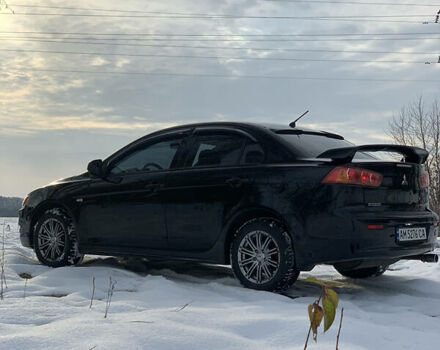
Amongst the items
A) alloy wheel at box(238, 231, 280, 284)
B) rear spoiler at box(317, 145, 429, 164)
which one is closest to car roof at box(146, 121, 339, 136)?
rear spoiler at box(317, 145, 429, 164)

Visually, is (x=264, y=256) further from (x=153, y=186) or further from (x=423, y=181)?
(x=423, y=181)

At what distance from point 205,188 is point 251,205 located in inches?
22.2

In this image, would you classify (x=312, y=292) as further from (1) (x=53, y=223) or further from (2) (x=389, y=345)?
(1) (x=53, y=223)

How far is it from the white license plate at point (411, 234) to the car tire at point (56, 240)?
3612 millimetres

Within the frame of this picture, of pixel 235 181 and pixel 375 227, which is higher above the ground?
pixel 235 181

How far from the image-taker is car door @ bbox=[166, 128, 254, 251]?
5039 millimetres

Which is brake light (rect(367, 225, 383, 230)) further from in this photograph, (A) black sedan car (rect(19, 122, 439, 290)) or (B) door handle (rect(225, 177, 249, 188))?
(B) door handle (rect(225, 177, 249, 188))

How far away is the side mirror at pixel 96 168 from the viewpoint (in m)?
6.09

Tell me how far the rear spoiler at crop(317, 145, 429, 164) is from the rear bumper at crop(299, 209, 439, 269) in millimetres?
454

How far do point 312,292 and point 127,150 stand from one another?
2637 mm

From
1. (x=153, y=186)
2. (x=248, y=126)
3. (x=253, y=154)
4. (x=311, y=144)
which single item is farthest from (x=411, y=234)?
(x=153, y=186)

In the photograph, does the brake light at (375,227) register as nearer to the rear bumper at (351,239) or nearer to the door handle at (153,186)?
the rear bumper at (351,239)

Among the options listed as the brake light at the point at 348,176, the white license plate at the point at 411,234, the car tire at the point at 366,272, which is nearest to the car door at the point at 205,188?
the brake light at the point at 348,176

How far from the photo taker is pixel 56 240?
6.30m
